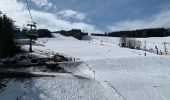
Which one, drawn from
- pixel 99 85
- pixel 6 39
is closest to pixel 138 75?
pixel 99 85

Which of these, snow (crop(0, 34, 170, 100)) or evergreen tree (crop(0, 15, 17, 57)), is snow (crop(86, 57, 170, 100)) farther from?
evergreen tree (crop(0, 15, 17, 57))

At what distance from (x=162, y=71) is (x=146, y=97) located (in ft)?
50.7

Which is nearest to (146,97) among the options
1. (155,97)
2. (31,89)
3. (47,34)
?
(155,97)

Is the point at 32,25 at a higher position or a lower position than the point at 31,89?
higher

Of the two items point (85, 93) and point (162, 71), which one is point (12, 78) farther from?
point (162, 71)

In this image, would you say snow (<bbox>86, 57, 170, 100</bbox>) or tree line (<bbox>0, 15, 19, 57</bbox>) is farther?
tree line (<bbox>0, 15, 19, 57</bbox>)

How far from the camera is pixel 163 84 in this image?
165 feet

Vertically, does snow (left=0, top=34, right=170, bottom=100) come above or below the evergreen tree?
below

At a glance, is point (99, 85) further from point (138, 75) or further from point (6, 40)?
point (6, 40)

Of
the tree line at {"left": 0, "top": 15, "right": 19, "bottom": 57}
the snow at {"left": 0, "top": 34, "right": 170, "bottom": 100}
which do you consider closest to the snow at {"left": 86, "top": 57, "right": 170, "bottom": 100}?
the snow at {"left": 0, "top": 34, "right": 170, "bottom": 100}

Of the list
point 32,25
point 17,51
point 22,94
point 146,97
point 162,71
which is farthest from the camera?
point 32,25

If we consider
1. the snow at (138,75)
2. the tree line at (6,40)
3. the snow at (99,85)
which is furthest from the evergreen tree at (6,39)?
the snow at (138,75)

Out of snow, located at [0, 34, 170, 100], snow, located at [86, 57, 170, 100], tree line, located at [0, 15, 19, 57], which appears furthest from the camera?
tree line, located at [0, 15, 19, 57]

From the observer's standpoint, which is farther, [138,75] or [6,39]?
[6,39]
